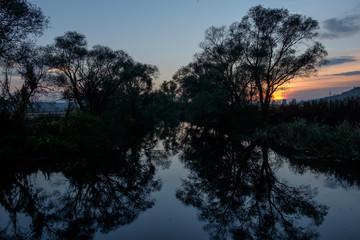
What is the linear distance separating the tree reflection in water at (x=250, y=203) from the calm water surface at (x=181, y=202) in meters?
0.02

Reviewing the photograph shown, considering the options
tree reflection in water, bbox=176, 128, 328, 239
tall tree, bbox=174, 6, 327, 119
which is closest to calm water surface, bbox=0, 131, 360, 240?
tree reflection in water, bbox=176, 128, 328, 239

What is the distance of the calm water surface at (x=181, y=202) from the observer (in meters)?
4.38

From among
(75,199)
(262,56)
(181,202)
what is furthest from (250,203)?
(262,56)

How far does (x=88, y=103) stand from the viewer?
3462 centimetres

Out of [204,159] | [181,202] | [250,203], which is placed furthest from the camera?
[204,159]

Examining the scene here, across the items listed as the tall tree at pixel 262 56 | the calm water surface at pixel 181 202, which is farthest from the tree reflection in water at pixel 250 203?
the tall tree at pixel 262 56

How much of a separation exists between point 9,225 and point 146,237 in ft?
10.1

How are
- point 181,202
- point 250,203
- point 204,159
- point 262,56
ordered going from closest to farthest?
1. point 250,203
2. point 181,202
3. point 204,159
4. point 262,56

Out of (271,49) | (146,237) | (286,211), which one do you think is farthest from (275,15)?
(146,237)

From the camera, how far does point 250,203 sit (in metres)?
5.52

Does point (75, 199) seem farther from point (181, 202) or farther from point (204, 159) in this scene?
point (204, 159)

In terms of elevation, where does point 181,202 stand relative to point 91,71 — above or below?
below

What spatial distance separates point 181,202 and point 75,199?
290 cm

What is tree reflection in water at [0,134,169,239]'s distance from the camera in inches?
179
